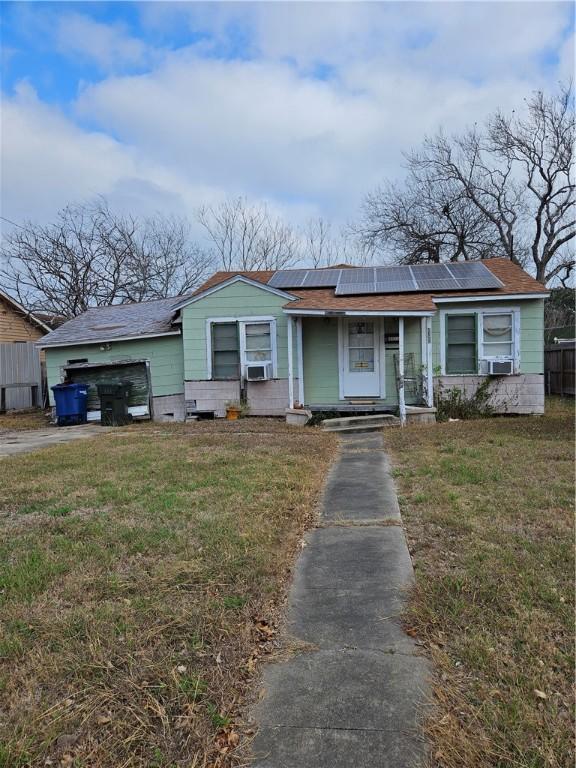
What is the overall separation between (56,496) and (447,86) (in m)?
11.6

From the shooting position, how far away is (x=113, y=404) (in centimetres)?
1282

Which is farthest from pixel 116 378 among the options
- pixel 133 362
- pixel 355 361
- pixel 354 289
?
pixel 354 289

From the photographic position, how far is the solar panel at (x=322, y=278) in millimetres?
13344

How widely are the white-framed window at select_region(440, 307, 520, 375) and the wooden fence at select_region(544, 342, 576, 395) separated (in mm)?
5625

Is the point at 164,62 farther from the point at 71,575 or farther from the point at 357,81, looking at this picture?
the point at 71,575

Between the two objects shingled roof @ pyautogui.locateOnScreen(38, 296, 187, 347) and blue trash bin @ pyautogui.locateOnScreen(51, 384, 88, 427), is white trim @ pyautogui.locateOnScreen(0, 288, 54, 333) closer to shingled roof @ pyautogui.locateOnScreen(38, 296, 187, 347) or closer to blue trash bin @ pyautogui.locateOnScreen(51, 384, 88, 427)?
shingled roof @ pyautogui.locateOnScreen(38, 296, 187, 347)

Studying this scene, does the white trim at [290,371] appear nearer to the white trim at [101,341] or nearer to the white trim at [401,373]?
the white trim at [401,373]

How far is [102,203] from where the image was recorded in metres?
28.0

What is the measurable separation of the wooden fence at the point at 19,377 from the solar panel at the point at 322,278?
1024cm

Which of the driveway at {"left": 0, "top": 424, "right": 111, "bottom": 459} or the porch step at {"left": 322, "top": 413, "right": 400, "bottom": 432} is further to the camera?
the porch step at {"left": 322, "top": 413, "right": 400, "bottom": 432}

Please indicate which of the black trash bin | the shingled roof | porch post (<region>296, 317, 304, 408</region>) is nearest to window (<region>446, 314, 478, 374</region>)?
porch post (<region>296, 317, 304, 408</region>)

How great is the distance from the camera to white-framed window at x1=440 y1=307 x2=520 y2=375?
1194cm

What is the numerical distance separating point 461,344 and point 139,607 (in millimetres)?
10882

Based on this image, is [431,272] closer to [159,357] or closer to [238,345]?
[238,345]
